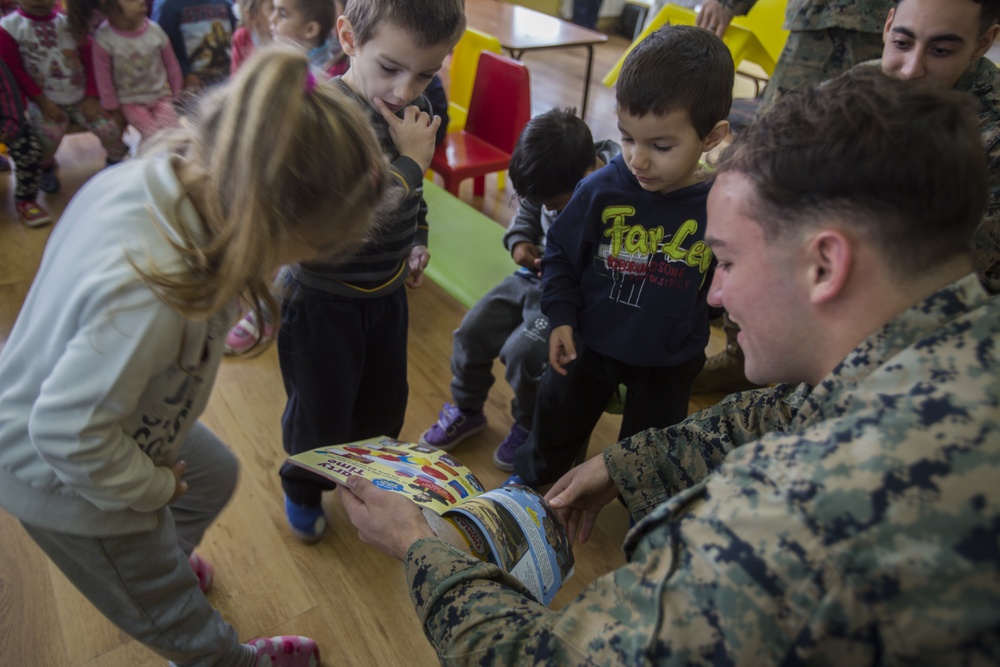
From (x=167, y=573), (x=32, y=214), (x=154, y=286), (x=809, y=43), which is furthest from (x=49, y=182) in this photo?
(x=809, y=43)

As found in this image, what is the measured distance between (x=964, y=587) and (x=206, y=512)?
3.86 ft

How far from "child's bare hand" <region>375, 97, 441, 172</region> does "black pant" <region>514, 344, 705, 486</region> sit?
575 millimetres

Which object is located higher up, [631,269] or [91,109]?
[631,269]

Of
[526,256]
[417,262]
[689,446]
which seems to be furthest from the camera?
[526,256]

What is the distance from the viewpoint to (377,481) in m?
1.00

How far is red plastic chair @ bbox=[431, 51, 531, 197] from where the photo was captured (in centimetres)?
287

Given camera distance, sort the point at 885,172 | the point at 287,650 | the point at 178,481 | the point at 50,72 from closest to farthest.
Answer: the point at 885,172 → the point at 178,481 → the point at 287,650 → the point at 50,72

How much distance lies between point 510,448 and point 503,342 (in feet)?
1.05

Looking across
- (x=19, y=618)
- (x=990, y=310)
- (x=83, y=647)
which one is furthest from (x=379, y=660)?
(x=990, y=310)

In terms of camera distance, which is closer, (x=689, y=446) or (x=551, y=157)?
(x=689, y=446)

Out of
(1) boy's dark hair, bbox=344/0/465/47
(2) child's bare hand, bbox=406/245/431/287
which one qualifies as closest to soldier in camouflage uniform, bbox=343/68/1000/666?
(1) boy's dark hair, bbox=344/0/465/47

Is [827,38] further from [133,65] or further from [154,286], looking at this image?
[133,65]

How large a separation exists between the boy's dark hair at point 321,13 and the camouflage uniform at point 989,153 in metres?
1.94

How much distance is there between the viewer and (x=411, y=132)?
1262mm
